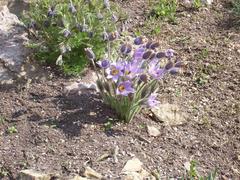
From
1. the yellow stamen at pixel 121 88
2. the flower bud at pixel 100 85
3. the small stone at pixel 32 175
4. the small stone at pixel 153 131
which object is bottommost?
the small stone at pixel 32 175

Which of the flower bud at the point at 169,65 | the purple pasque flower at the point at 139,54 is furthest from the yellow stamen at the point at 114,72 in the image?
the flower bud at the point at 169,65

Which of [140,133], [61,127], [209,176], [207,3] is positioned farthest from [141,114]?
[207,3]

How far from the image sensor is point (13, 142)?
387 centimetres

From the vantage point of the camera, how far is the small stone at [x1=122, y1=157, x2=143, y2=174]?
11.9 ft

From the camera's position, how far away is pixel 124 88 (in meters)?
3.69

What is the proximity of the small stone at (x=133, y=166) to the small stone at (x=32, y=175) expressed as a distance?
0.52 metres

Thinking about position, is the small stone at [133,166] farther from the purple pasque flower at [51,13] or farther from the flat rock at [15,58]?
the purple pasque flower at [51,13]

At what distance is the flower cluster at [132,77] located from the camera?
3.70 meters

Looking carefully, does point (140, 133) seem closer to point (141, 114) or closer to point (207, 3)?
point (141, 114)

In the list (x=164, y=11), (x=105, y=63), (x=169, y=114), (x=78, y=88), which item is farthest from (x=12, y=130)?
(x=164, y=11)

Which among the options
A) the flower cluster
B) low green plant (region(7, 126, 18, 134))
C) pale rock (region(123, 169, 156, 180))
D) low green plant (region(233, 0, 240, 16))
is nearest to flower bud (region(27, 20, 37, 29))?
the flower cluster

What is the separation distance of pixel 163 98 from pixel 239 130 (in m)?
0.67

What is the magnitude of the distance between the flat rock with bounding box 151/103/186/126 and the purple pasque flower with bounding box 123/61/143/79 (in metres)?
0.47

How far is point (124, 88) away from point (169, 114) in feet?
2.06
